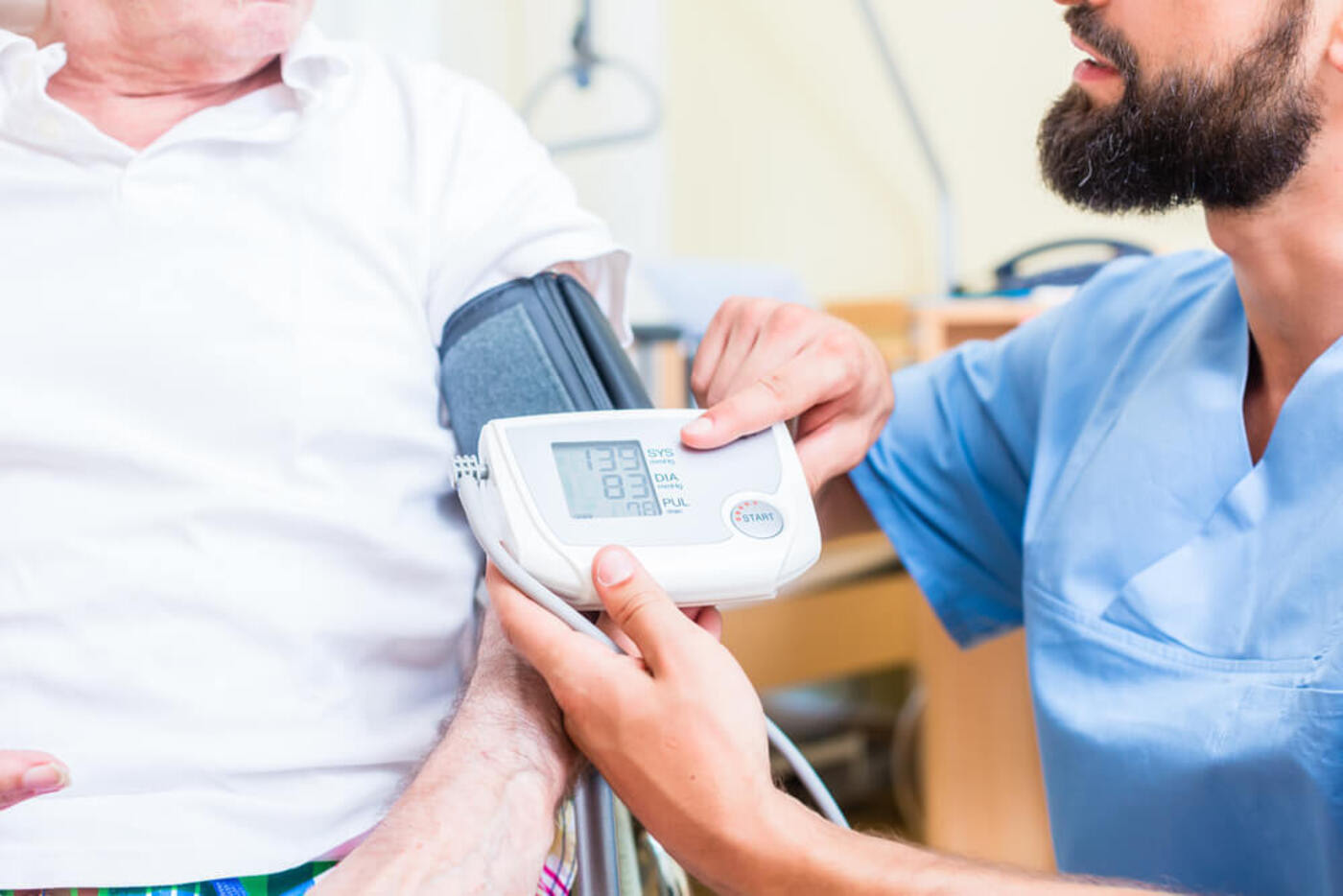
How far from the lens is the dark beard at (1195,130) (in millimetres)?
851

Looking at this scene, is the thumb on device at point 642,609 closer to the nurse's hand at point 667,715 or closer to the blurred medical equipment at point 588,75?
the nurse's hand at point 667,715

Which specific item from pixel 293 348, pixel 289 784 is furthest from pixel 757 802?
pixel 293 348

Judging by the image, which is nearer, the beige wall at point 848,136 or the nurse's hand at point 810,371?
the nurse's hand at point 810,371

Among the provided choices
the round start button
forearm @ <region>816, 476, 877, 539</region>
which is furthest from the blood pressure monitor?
forearm @ <region>816, 476, 877, 539</region>

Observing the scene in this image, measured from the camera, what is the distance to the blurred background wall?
223 centimetres

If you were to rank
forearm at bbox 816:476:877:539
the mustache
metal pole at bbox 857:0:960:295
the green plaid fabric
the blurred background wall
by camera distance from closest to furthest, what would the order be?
the green plaid fabric, the mustache, forearm at bbox 816:476:877:539, metal pole at bbox 857:0:960:295, the blurred background wall

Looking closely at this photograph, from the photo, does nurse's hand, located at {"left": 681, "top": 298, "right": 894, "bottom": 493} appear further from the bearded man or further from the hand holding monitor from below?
the hand holding monitor from below

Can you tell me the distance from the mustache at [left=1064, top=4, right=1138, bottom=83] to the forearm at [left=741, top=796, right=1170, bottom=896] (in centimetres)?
60

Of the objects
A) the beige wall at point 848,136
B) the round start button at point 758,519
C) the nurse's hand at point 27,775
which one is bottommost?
the beige wall at point 848,136

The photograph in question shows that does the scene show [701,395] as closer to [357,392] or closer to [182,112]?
[357,392]

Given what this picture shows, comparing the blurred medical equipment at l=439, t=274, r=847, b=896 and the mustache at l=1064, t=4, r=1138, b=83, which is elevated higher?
the mustache at l=1064, t=4, r=1138, b=83

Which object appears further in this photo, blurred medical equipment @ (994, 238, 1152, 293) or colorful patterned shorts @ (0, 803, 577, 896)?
blurred medical equipment @ (994, 238, 1152, 293)

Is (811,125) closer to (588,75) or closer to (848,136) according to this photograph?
(848,136)

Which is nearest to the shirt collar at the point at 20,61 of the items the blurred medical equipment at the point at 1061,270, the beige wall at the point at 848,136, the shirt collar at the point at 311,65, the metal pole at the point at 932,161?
the shirt collar at the point at 311,65
